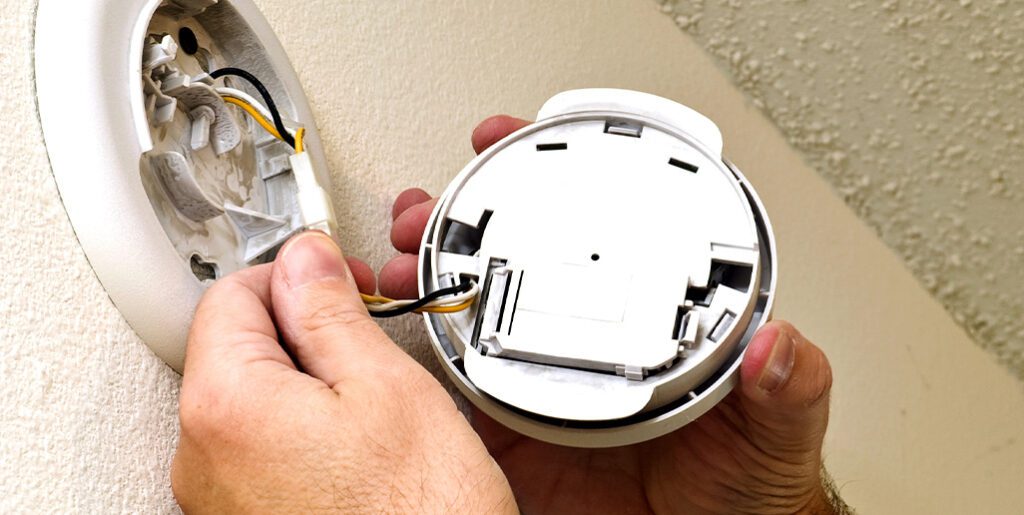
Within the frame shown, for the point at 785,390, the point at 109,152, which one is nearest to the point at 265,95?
the point at 109,152

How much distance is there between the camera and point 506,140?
485mm

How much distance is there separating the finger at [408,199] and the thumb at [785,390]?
0.26m

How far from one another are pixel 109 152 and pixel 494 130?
29 centimetres

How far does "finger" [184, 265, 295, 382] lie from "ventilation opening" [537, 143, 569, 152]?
19 cm

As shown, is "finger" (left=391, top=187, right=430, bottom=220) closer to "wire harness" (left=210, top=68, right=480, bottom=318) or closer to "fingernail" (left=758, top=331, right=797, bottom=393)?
"wire harness" (left=210, top=68, right=480, bottom=318)

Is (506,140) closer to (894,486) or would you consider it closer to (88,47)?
(88,47)

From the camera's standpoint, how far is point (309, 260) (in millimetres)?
389

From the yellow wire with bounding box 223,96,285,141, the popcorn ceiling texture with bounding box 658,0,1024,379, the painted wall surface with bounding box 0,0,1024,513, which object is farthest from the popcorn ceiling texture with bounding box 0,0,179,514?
the popcorn ceiling texture with bounding box 658,0,1024,379

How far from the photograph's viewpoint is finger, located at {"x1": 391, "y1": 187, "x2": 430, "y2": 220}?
0.58 m

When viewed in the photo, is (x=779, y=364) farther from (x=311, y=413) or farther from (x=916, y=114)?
(x=916, y=114)

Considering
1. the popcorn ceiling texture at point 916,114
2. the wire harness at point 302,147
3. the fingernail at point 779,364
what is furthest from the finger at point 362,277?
the popcorn ceiling texture at point 916,114

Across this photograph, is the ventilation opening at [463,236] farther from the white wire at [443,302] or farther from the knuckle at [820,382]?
the knuckle at [820,382]

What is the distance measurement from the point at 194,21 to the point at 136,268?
168mm

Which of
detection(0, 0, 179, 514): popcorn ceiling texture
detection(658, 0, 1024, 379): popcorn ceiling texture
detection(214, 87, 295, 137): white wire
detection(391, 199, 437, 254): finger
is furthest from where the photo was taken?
detection(658, 0, 1024, 379): popcorn ceiling texture
